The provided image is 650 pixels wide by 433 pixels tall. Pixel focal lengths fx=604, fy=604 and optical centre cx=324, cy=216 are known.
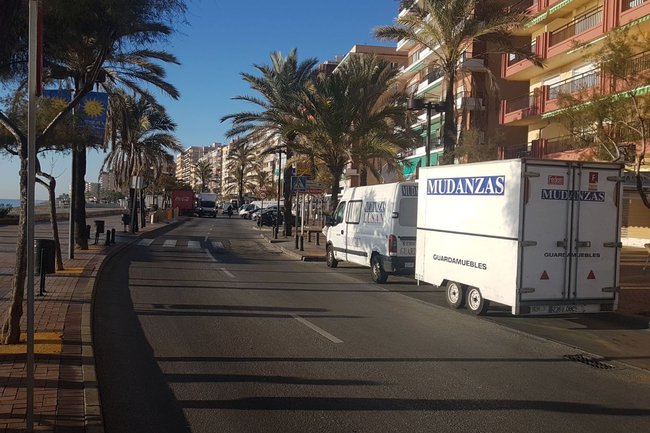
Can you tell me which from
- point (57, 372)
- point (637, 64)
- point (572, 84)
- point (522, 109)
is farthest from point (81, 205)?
point (522, 109)

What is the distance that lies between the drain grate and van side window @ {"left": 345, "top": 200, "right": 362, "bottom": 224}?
364 inches

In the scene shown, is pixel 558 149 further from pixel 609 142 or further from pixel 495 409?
pixel 495 409

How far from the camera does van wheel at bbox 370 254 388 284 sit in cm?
1548

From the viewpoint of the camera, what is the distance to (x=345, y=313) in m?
11.0

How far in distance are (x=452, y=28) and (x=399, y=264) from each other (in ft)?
32.1

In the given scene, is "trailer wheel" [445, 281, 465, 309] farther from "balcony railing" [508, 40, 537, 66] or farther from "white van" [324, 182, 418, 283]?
"balcony railing" [508, 40, 537, 66]

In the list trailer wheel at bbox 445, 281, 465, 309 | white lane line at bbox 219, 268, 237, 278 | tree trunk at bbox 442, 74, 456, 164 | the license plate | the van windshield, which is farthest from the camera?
tree trunk at bbox 442, 74, 456, 164

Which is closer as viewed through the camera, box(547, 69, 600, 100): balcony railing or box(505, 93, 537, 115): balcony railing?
box(547, 69, 600, 100): balcony railing

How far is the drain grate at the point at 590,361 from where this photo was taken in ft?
25.4

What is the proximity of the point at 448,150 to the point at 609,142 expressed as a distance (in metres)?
9.05

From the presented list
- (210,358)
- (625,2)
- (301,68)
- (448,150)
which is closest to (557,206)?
(210,358)

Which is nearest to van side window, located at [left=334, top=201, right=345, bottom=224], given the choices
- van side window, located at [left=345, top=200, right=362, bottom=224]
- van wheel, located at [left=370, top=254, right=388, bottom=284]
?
van side window, located at [left=345, top=200, right=362, bottom=224]

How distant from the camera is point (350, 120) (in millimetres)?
23844

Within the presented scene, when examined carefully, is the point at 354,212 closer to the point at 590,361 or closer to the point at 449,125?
the point at 449,125
